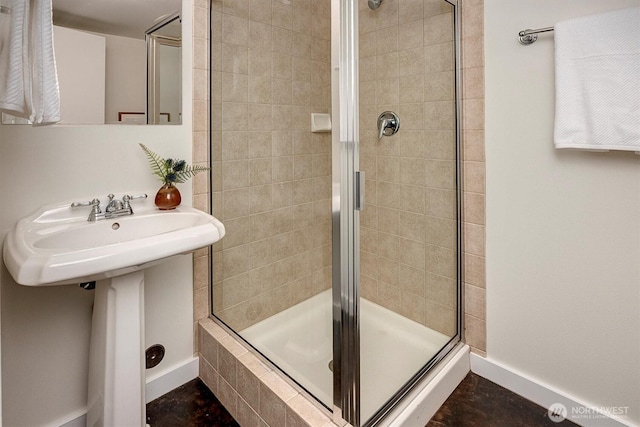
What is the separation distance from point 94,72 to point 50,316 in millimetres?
921

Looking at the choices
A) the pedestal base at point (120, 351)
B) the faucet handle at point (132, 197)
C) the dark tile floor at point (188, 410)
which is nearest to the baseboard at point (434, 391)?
the dark tile floor at point (188, 410)

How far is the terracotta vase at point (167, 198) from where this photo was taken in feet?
4.67

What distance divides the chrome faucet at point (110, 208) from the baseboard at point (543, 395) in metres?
1.69

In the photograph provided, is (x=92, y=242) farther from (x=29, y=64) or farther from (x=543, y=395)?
(x=543, y=395)

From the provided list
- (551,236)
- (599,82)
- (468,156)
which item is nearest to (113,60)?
(468,156)

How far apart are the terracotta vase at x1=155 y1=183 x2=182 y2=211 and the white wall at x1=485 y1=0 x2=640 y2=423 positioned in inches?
54.2

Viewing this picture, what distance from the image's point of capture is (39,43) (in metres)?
0.93

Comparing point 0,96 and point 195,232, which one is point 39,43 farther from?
point 195,232

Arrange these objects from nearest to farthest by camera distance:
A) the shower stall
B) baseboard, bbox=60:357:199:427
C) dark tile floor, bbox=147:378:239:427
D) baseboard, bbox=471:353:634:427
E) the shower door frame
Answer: the shower door frame < the shower stall < baseboard, bbox=471:353:634:427 < dark tile floor, bbox=147:378:239:427 < baseboard, bbox=60:357:199:427

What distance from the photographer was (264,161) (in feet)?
5.55

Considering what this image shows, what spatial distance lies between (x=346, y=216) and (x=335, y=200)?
6cm

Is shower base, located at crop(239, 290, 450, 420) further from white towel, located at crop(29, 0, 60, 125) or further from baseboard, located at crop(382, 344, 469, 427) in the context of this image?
white towel, located at crop(29, 0, 60, 125)

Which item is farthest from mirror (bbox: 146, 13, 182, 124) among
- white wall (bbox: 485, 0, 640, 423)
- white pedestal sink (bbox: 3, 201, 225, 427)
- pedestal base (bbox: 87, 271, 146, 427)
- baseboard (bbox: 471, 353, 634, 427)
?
baseboard (bbox: 471, 353, 634, 427)

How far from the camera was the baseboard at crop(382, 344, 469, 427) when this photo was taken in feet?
4.30
